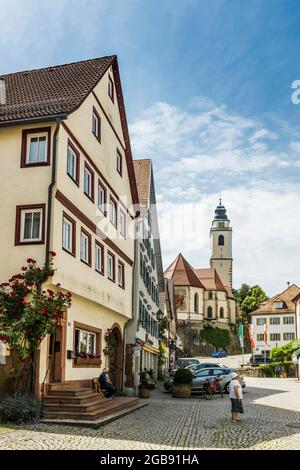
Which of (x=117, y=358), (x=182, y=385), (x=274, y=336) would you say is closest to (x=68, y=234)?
(x=117, y=358)

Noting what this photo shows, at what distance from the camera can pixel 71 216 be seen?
19359mm

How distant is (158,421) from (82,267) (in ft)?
18.8

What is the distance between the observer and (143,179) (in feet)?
121

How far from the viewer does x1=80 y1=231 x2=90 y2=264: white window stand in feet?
67.7

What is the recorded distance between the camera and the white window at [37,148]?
18.4 metres

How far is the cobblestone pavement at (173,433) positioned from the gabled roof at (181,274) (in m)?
78.4

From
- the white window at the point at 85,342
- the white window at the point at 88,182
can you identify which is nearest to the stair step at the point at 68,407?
the white window at the point at 85,342

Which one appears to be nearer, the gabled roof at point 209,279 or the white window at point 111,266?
the white window at point 111,266

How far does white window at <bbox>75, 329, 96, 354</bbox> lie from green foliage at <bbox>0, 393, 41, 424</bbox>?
530cm

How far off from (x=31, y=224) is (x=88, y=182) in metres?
4.51

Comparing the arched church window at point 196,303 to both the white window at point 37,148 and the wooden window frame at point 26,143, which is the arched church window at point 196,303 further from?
the wooden window frame at point 26,143

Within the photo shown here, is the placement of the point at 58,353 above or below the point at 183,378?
above

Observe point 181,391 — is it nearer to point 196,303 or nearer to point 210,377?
point 210,377

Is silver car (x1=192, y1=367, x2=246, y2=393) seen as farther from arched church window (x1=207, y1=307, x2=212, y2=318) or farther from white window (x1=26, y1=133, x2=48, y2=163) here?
arched church window (x1=207, y1=307, x2=212, y2=318)
